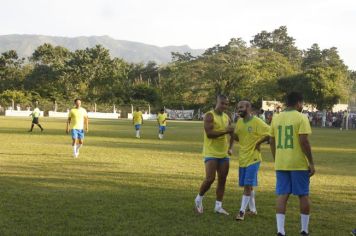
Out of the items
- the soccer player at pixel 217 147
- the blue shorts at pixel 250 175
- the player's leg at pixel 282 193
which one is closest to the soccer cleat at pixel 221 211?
the soccer player at pixel 217 147

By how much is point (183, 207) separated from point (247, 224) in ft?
4.59

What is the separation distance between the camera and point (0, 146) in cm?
1981

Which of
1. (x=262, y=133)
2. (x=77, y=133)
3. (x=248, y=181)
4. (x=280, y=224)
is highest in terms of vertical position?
(x=262, y=133)

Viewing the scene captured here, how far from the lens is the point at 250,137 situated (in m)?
8.38

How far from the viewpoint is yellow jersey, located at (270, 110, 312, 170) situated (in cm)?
684

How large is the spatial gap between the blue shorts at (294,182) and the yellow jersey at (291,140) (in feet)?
0.27

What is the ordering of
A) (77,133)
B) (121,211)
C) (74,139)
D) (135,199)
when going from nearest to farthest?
(121,211)
(135,199)
(74,139)
(77,133)

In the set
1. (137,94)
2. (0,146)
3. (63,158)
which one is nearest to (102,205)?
(63,158)

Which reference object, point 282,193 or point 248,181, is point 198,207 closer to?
point 248,181

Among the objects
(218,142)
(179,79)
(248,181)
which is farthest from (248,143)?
(179,79)

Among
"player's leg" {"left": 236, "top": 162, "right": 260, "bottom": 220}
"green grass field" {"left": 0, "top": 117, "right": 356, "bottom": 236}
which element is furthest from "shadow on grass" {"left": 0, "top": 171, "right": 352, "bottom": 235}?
"player's leg" {"left": 236, "top": 162, "right": 260, "bottom": 220}

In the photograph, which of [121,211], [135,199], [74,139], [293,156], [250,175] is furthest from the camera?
[74,139]

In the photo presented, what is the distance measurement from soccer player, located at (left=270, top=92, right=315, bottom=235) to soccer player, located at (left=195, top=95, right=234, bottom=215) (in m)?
1.47

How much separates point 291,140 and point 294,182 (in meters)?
0.54
